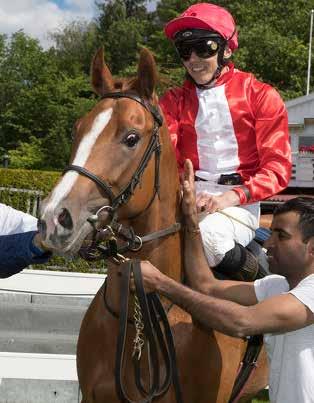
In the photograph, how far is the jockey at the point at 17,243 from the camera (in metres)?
3.32

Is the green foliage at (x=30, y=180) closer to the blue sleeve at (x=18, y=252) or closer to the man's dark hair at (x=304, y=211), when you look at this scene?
the blue sleeve at (x=18, y=252)

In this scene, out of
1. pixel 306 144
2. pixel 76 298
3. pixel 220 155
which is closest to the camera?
pixel 220 155

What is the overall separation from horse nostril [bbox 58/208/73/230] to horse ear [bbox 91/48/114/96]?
2.61 feet

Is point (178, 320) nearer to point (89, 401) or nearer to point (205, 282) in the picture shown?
point (205, 282)

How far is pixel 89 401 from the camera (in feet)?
10.8

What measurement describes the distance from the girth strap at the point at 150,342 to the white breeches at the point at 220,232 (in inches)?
18.2

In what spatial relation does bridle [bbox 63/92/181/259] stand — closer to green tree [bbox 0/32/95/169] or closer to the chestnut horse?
the chestnut horse

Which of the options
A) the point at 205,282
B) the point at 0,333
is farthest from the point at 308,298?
the point at 0,333

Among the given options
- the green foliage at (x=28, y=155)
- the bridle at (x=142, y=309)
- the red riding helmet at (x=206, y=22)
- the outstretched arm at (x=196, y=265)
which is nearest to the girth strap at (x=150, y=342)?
the bridle at (x=142, y=309)

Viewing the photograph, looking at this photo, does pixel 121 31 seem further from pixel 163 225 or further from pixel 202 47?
pixel 163 225

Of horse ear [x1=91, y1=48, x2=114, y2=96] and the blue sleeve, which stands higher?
horse ear [x1=91, y1=48, x2=114, y2=96]

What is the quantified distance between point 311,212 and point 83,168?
1.07 meters

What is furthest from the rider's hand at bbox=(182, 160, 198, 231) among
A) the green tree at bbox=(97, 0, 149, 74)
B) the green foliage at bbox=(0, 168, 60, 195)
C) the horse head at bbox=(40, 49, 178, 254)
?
the green tree at bbox=(97, 0, 149, 74)

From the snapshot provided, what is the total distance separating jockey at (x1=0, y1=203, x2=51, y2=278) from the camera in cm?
332
